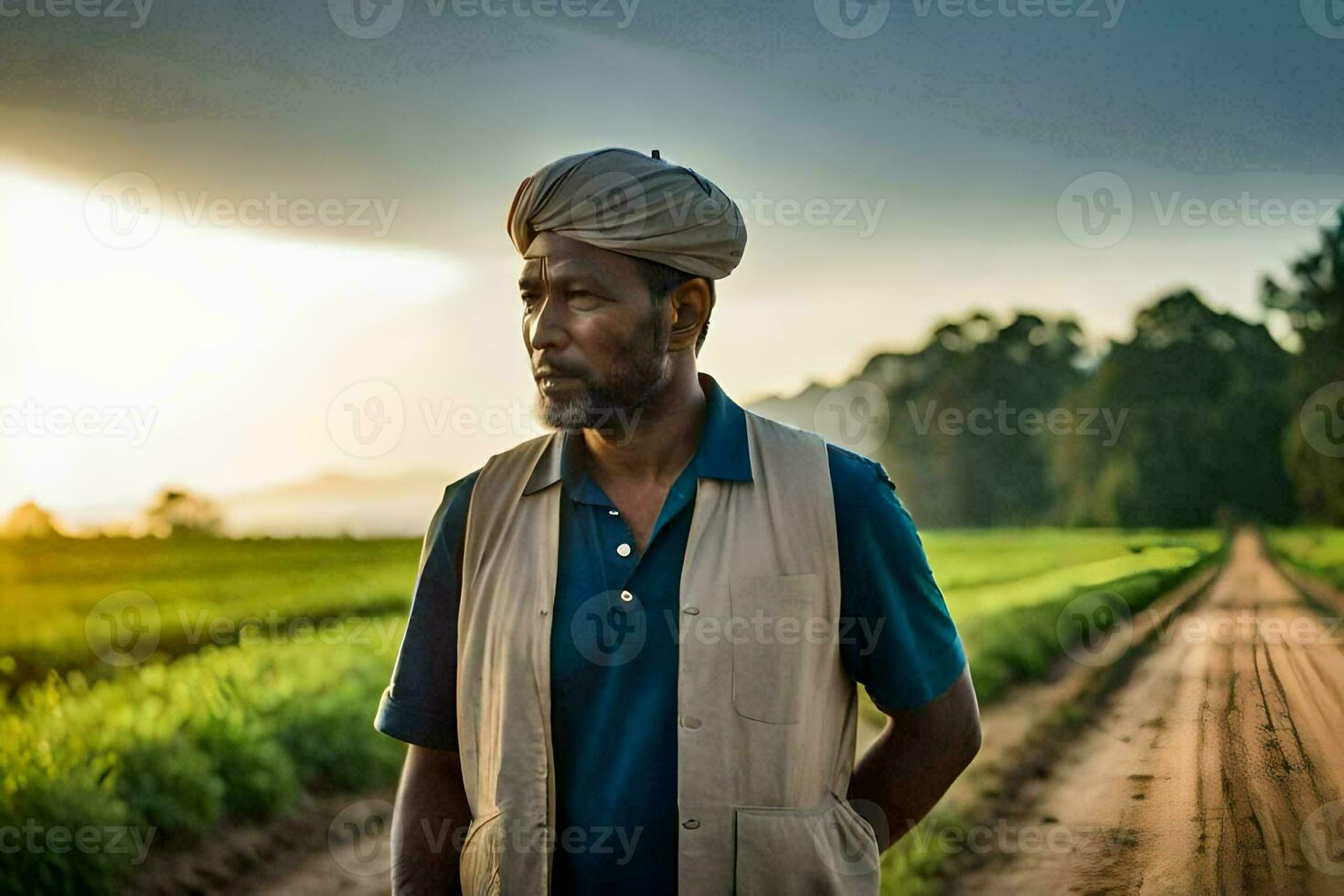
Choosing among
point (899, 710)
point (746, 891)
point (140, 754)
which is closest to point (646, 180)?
point (899, 710)

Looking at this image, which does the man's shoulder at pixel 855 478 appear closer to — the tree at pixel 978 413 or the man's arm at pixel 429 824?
the man's arm at pixel 429 824

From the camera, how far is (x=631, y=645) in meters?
1.80

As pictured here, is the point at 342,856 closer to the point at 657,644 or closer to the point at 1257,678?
the point at 657,644

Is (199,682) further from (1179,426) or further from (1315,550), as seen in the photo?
(1315,550)

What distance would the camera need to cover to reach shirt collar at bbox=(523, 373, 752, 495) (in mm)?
1900

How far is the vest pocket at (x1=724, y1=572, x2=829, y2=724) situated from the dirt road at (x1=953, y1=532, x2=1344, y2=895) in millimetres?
3948

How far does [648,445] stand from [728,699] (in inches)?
18.2

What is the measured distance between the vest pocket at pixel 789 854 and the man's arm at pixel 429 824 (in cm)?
51

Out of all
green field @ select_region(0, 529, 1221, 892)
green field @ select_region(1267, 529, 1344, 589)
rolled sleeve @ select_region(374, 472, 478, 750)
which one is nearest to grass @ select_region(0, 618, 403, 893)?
green field @ select_region(0, 529, 1221, 892)

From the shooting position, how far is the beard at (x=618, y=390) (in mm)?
1896

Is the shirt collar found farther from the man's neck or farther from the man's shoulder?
the man's shoulder

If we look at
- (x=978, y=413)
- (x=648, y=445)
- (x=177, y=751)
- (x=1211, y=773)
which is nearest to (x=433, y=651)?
(x=648, y=445)

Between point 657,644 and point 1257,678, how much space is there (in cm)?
475

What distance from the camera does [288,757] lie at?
15.9 ft
